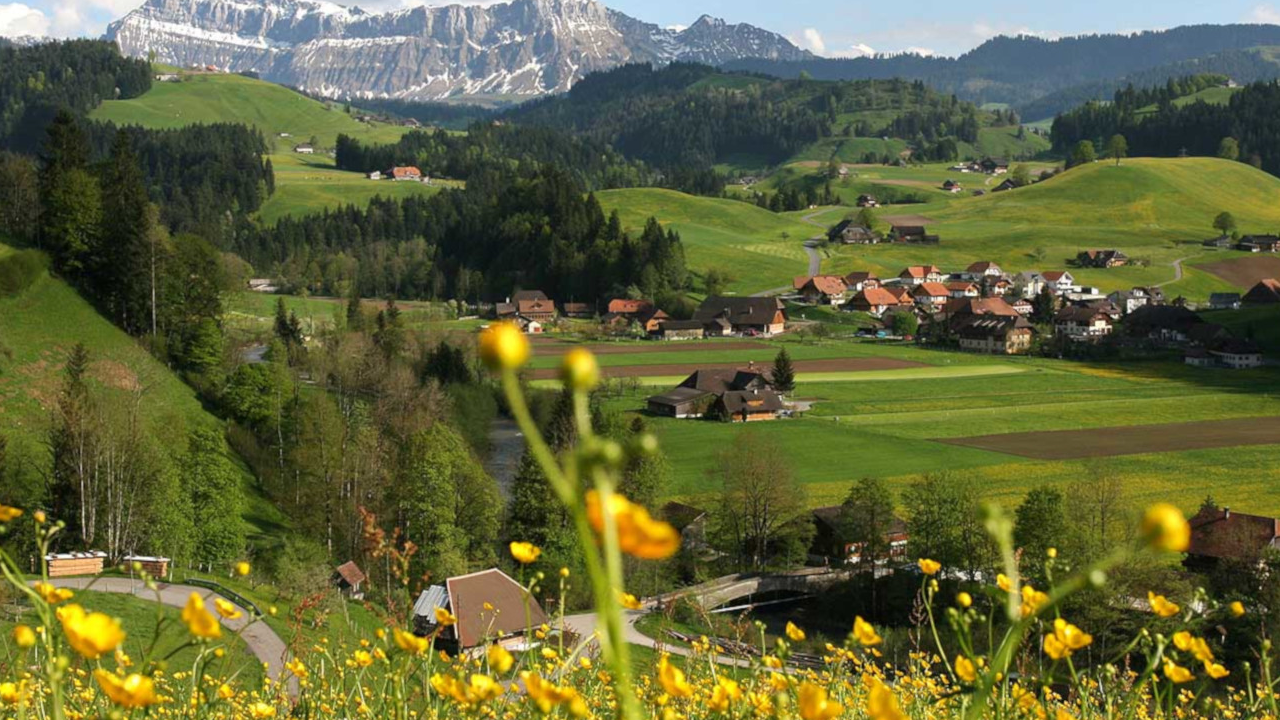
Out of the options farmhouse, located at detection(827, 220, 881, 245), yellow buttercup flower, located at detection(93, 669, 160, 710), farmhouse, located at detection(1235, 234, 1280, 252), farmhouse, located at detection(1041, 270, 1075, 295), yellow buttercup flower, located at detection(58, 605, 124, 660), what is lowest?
farmhouse, located at detection(1041, 270, 1075, 295)

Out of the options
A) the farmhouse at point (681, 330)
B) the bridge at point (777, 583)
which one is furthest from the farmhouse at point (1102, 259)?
the bridge at point (777, 583)

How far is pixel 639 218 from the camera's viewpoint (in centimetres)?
18038

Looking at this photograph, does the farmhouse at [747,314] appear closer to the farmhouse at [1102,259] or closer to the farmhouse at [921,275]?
the farmhouse at [921,275]

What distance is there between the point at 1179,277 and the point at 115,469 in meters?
134

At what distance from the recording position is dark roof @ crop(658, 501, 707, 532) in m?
47.2

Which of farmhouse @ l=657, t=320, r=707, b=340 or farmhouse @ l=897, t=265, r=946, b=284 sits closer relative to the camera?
farmhouse @ l=657, t=320, r=707, b=340

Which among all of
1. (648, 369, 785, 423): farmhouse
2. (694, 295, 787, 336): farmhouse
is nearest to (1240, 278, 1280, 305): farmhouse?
(694, 295, 787, 336): farmhouse

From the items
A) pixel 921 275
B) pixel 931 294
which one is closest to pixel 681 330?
pixel 931 294

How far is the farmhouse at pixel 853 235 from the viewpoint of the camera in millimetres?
170125

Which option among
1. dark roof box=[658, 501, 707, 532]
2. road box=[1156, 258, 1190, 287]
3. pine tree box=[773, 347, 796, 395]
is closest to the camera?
dark roof box=[658, 501, 707, 532]

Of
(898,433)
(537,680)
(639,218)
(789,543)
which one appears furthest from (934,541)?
(639,218)

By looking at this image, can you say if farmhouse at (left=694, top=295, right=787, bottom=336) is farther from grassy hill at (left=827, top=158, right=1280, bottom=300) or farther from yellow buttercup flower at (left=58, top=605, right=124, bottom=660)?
yellow buttercup flower at (left=58, top=605, right=124, bottom=660)

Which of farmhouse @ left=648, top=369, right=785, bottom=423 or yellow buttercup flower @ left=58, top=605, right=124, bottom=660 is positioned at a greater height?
yellow buttercup flower @ left=58, top=605, right=124, bottom=660

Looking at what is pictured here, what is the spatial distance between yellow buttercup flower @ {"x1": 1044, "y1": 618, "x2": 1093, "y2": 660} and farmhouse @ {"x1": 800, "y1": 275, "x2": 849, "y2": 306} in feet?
430
